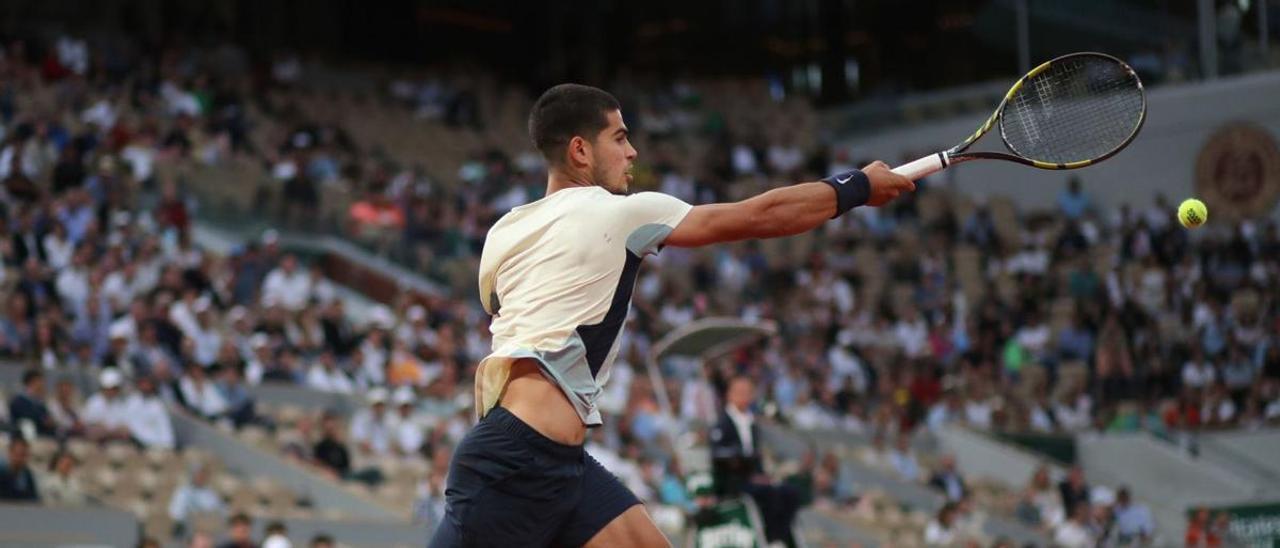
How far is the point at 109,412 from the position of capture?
614 inches

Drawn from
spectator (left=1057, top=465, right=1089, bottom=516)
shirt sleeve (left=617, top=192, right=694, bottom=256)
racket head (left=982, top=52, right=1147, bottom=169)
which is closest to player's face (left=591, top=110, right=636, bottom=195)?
shirt sleeve (left=617, top=192, right=694, bottom=256)

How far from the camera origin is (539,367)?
5.45 m

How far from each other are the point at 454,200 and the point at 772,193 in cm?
2045

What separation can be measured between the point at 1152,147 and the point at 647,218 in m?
26.5

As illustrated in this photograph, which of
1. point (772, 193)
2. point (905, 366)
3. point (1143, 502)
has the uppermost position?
point (772, 193)

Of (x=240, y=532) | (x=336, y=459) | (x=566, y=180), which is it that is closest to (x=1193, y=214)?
(x=566, y=180)

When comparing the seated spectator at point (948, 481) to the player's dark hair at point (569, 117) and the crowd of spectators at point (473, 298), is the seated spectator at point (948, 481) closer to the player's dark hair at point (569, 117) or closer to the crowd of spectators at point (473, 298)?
the crowd of spectators at point (473, 298)

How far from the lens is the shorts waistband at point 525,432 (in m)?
5.45

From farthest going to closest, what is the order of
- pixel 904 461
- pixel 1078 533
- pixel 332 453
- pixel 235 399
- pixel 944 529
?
pixel 904 461 → pixel 1078 533 → pixel 944 529 → pixel 235 399 → pixel 332 453

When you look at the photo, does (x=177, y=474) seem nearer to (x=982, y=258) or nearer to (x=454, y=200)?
(x=454, y=200)

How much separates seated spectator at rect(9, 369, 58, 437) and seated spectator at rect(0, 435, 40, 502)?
95 cm

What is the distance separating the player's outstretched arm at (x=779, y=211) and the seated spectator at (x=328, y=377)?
13.3 metres

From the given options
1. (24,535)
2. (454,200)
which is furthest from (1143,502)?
(24,535)

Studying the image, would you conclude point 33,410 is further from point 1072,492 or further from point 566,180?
point 1072,492
